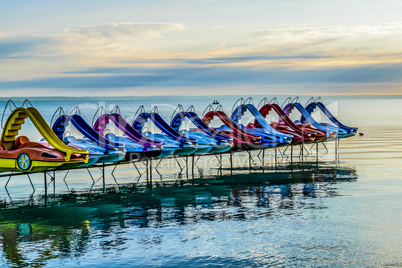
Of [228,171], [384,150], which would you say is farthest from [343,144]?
[228,171]

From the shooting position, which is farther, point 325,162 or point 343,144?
point 343,144

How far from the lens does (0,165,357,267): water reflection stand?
1628cm

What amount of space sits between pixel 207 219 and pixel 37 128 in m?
7.74

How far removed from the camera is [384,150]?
4203 centimetres

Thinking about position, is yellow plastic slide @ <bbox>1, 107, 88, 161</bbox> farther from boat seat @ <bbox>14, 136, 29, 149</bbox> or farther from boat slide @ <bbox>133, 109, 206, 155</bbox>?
boat slide @ <bbox>133, 109, 206, 155</bbox>

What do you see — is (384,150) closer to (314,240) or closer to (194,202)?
(194,202)

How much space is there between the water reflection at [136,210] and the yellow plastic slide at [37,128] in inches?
88.2

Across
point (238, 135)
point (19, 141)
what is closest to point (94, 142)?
point (19, 141)

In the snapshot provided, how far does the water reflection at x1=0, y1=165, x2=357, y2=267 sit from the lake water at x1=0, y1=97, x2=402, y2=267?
4 cm

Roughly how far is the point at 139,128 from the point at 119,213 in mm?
10473

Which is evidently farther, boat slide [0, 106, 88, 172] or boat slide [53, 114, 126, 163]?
boat slide [53, 114, 126, 163]

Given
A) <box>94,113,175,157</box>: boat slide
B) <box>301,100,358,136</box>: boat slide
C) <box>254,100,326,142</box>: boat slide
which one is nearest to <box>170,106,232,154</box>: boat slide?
<box>94,113,175,157</box>: boat slide

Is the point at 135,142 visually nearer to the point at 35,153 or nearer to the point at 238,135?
the point at 35,153

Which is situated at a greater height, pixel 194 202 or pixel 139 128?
pixel 139 128
